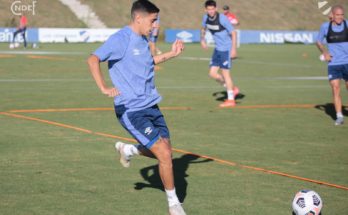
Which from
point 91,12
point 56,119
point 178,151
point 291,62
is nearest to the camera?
point 178,151

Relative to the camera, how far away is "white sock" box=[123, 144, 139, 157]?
8.54m

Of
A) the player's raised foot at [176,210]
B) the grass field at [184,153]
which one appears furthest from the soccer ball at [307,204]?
the player's raised foot at [176,210]

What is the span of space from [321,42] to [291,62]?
1986 cm

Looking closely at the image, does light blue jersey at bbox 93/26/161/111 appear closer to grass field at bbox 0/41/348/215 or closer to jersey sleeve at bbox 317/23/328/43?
grass field at bbox 0/41/348/215

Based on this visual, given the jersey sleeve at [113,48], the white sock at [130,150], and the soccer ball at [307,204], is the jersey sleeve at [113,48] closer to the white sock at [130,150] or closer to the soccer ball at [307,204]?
the white sock at [130,150]

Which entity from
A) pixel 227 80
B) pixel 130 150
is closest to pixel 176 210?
pixel 130 150

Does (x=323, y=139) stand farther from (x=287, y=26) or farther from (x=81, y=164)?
(x=287, y=26)

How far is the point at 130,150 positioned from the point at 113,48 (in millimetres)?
1596

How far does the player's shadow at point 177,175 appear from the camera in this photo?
8578 millimetres

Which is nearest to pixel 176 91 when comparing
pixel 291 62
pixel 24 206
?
pixel 24 206

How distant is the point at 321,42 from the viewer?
14.6 meters

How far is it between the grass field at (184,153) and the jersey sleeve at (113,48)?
157cm

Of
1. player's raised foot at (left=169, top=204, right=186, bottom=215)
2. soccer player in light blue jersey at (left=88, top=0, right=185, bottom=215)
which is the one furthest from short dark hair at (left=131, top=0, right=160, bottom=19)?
player's raised foot at (left=169, top=204, right=186, bottom=215)

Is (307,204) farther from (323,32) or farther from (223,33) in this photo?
(223,33)
